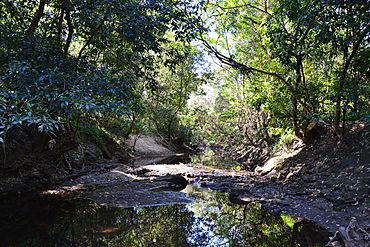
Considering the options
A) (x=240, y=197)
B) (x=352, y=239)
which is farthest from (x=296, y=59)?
(x=352, y=239)

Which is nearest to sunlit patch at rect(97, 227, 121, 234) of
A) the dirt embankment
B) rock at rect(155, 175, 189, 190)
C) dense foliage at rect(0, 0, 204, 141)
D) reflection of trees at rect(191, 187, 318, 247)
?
reflection of trees at rect(191, 187, 318, 247)

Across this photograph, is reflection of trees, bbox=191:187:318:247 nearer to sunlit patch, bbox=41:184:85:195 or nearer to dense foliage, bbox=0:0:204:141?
dense foliage, bbox=0:0:204:141

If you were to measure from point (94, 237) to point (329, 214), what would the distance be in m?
6.58

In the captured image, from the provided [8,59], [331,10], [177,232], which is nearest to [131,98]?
[8,59]

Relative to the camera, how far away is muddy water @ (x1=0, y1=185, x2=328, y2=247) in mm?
6551

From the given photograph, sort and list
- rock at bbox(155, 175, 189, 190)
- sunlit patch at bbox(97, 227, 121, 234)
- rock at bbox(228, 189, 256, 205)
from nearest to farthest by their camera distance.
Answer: sunlit patch at bbox(97, 227, 121, 234)
rock at bbox(228, 189, 256, 205)
rock at bbox(155, 175, 189, 190)

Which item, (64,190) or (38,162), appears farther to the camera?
(38,162)

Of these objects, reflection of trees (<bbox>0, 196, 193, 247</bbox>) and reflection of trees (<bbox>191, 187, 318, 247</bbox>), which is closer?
reflection of trees (<bbox>0, 196, 193, 247</bbox>)

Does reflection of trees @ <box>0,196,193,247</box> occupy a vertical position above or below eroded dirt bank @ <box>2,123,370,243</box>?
below

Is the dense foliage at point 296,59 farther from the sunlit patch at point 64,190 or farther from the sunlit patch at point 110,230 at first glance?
the sunlit patch at point 64,190

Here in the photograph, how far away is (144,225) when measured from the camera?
25.3 feet

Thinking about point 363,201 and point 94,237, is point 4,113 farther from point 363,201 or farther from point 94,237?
point 363,201

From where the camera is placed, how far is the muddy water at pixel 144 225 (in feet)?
21.5

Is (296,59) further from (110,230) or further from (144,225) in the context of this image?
(110,230)
